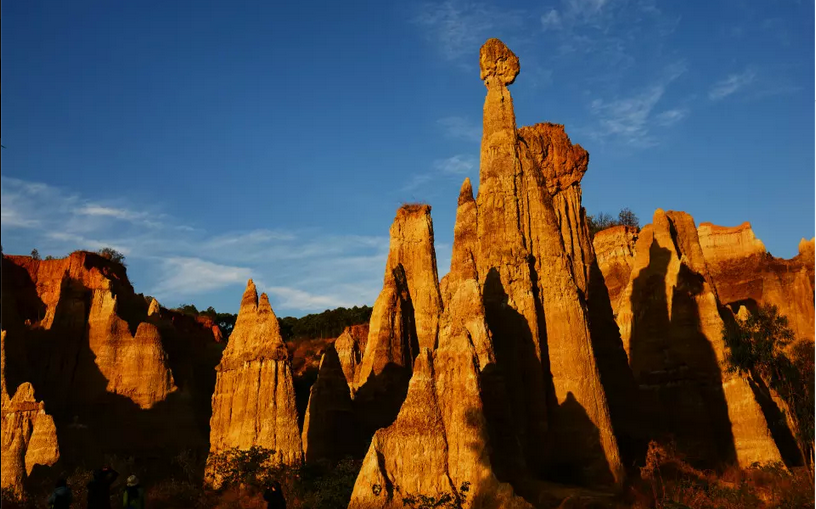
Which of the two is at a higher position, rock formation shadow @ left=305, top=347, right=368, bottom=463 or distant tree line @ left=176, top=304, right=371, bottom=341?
distant tree line @ left=176, top=304, right=371, bottom=341

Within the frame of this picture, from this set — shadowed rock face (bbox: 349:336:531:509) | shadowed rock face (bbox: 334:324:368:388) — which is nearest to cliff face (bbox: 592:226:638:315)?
shadowed rock face (bbox: 334:324:368:388)

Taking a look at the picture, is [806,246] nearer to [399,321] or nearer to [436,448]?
[399,321]

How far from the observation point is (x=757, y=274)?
53469 mm

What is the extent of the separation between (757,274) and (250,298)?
37929mm

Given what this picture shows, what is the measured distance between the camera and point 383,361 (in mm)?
37406

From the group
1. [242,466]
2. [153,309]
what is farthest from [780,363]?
[153,309]

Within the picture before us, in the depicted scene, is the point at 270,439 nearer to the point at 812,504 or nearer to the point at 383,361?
the point at 383,361

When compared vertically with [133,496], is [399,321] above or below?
above

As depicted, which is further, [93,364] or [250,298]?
[93,364]

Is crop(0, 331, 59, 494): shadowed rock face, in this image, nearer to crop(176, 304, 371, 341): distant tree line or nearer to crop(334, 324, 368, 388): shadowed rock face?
crop(334, 324, 368, 388): shadowed rock face

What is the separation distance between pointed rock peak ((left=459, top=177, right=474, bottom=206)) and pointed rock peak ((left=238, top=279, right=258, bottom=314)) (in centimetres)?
991

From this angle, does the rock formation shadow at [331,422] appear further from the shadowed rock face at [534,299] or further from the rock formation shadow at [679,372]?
the rock formation shadow at [679,372]

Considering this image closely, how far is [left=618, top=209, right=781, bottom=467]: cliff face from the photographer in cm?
2969

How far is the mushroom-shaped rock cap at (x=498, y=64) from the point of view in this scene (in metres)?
31.7
